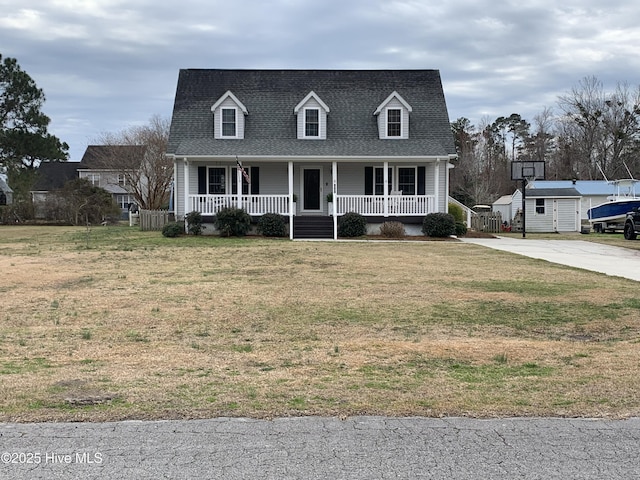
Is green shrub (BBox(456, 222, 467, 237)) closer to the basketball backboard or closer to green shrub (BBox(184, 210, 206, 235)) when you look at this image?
the basketball backboard

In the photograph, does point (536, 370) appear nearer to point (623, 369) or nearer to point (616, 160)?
point (623, 369)

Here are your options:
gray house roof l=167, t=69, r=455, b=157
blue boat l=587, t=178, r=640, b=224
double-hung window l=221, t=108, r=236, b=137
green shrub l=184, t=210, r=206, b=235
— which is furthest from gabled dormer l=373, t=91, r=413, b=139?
→ blue boat l=587, t=178, r=640, b=224

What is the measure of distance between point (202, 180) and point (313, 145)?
5.24 metres

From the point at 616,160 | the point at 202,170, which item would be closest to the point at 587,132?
the point at 616,160

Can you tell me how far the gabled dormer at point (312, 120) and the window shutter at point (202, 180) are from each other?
15.2ft

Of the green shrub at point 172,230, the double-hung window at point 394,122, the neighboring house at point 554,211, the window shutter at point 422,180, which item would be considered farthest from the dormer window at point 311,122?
the neighboring house at point 554,211

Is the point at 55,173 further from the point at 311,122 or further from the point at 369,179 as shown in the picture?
the point at 369,179

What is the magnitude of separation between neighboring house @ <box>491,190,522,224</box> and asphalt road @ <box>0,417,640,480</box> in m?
34.6

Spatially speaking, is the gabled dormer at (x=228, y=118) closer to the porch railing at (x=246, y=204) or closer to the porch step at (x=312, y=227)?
the porch railing at (x=246, y=204)

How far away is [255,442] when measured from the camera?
4.00 meters

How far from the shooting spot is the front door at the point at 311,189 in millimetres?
27484

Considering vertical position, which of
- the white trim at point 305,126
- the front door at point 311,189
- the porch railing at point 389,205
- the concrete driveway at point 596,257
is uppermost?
the white trim at point 305,126

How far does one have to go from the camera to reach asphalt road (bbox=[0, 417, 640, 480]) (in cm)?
360

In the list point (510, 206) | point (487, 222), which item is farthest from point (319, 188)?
point (510, 206)
